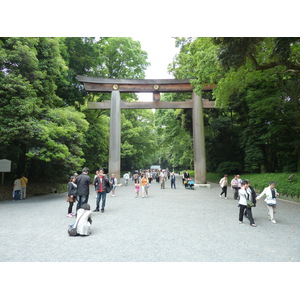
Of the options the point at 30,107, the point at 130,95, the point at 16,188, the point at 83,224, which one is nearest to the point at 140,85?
the point at 130,95

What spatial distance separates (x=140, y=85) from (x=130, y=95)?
5753 mm

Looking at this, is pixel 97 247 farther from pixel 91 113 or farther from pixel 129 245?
pixel 91 113

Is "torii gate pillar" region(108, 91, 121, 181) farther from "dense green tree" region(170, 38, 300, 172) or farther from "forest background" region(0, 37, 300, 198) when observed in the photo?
"dense green tree" region(170, 38, 300, 172)

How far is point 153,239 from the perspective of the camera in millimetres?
4797

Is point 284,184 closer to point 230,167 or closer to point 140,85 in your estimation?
point 230,167

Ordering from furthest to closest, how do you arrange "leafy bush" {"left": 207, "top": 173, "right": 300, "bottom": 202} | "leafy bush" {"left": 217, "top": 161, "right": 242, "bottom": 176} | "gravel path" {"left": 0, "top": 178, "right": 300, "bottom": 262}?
"leafy bush" {"left": 217, "top": 161, "right": 242, "bottom": 176}, "leafy bush" {"left": 207, "top": 173, "right": 300, "bottom": 202}, "gravel path" {"left": 0, "top": 178, "right": 300, "bottom": 262}

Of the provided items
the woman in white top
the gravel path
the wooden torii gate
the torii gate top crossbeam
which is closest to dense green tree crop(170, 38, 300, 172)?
the torii gate top crossbeam

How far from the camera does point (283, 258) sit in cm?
384

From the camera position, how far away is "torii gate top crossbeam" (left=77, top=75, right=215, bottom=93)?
1892 centimetres

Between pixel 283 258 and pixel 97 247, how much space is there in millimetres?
3680

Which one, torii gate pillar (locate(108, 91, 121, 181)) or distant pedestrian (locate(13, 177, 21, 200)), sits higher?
torii gate pillar (locate(108, 91, 121, 181))

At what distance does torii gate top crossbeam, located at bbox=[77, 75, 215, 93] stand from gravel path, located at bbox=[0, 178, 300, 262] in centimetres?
1415

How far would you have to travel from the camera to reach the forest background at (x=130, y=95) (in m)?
9.24

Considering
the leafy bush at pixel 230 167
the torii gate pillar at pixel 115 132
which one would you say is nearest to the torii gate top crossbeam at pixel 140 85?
the torii gate pillar at pixel 115 132
